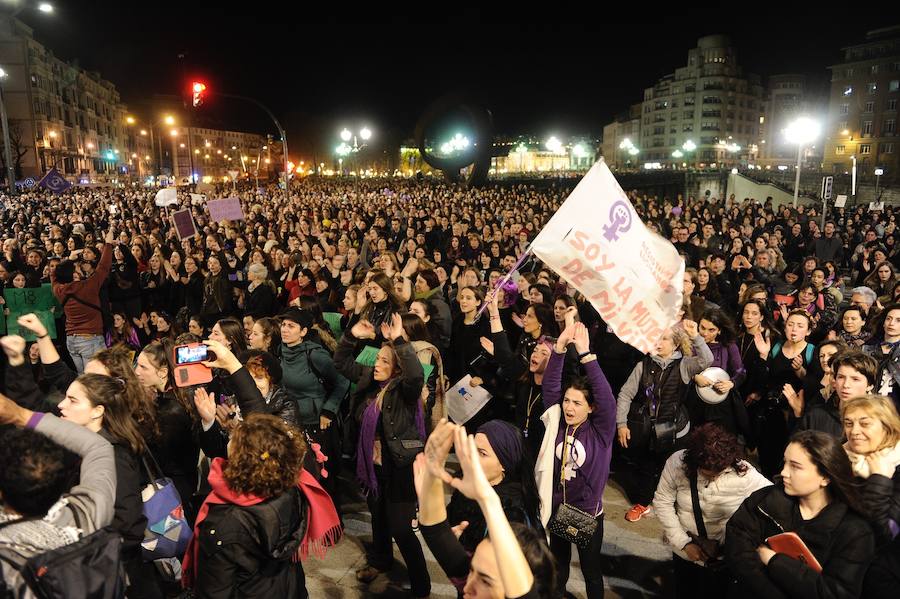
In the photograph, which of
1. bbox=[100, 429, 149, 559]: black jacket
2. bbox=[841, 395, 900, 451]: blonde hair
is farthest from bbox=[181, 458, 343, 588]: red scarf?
bbox=[841, 395, 900, 451]: blonde hair

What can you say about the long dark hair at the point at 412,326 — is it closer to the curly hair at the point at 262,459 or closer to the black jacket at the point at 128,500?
the curly hair at the point at 262,459

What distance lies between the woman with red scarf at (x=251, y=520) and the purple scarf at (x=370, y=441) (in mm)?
1120

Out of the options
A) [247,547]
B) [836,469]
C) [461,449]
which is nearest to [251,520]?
[247,547]

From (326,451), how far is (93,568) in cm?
289

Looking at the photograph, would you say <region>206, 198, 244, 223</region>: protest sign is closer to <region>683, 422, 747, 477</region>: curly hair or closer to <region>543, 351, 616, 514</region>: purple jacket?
<region>543, 351, 616, 514</region>: purple jacket

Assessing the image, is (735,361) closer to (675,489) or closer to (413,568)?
(675,489)

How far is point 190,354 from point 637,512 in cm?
372

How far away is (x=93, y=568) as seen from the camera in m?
2.16

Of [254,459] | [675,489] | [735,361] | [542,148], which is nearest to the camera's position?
[254,459]

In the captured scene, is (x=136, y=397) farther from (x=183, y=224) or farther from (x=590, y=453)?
(x=183, y=224)

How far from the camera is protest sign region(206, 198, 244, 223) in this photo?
1394 centimetres

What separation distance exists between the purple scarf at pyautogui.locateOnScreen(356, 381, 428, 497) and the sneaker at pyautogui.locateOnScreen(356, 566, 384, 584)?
24.0 inches

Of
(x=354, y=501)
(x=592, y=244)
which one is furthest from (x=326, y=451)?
(x=592, y=244)

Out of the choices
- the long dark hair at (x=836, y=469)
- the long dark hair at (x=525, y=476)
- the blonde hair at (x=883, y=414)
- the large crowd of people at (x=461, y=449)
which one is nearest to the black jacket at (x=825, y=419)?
the large crowd of people at (x=461, y=449)
